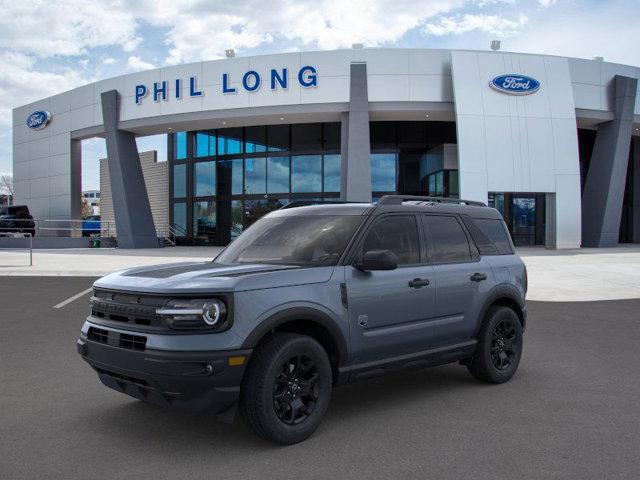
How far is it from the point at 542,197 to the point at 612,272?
59.0ft

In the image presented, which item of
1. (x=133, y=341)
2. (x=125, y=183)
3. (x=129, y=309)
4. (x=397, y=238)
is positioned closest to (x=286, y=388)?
(x=133, y=341)

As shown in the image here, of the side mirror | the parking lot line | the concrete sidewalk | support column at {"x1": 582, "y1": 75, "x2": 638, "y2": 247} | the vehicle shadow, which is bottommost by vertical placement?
the vehicle shadow

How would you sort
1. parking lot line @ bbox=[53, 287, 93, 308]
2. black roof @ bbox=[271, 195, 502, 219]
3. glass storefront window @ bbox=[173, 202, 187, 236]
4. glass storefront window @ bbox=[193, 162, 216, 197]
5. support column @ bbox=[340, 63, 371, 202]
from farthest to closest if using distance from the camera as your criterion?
glass storefront window @ bbox=[173, 202, 187, 236] < glass storefront window @ bbox=[193, 162, 216, 197] < support column @ bbox=[340, 63, 371, 202] < parking lot line @ bbox=[53, 287, 93, 308] < black roof @ bbox=[271, 195, 502, 219]

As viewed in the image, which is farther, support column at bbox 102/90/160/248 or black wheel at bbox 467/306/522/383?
support column at bbox 102/90/160/248

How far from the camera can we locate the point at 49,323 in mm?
9164

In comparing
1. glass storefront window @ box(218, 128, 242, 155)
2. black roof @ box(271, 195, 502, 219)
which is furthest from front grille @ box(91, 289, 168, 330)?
glass storefront window @ box(218, 128, 242, 155)

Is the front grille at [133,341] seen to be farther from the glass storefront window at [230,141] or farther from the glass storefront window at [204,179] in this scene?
the glass storefront window at [204,179]

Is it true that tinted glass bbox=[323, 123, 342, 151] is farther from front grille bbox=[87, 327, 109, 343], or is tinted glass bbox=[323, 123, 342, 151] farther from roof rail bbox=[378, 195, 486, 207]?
front grille bbox=[87, 327, 109, 343]

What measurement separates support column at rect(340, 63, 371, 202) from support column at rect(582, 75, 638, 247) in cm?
1284

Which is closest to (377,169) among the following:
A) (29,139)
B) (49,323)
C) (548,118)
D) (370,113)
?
(370,113)

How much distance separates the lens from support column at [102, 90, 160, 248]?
30.8m

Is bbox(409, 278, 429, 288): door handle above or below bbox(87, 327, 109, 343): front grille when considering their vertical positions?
above

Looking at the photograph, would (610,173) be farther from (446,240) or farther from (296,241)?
(296,241)

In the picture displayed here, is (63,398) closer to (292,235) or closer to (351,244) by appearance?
(292,235)
